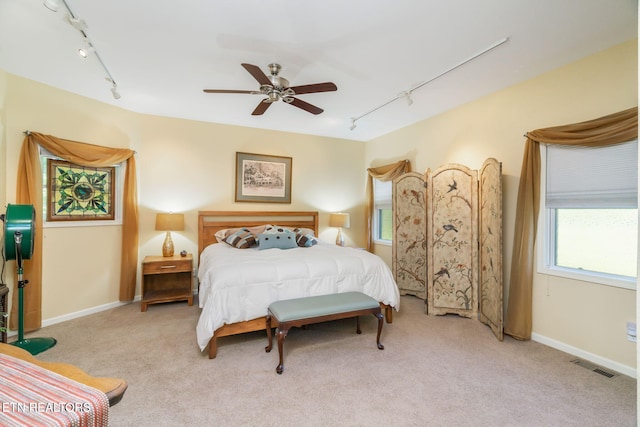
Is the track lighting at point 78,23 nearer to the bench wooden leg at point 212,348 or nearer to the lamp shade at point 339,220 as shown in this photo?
the bench wooden leg at point 212,348

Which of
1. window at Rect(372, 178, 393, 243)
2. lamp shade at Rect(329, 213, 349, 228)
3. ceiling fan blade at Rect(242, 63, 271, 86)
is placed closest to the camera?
ceiling fan blade at Rect(242, 63, 271, 86)

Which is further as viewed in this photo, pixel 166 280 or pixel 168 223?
pixel 166 280

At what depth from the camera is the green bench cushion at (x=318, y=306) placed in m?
2.46

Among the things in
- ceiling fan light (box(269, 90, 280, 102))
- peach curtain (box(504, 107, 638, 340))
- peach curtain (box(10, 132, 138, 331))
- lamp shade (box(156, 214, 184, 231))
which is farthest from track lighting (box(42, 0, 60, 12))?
peach curtain (box(504, 107, 638, 340))

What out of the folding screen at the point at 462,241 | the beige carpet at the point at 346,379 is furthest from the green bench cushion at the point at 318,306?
the folding screen at the point at 462,241

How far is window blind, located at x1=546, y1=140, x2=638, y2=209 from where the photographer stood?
238 cm

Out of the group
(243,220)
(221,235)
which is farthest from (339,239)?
(221,235)

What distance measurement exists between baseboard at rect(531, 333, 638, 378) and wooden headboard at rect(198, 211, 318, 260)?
3.55 meters

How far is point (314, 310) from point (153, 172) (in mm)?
3406

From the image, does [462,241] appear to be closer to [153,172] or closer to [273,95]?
[273,95]

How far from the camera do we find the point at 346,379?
230 centimetres

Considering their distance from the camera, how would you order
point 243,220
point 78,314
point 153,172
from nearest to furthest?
point 78,314, point 153,172, point 243,220

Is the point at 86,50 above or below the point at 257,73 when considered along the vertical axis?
above

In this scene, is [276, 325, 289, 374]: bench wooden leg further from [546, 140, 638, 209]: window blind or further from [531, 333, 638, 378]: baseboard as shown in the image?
[546, 140, 638, 209]: window blind
